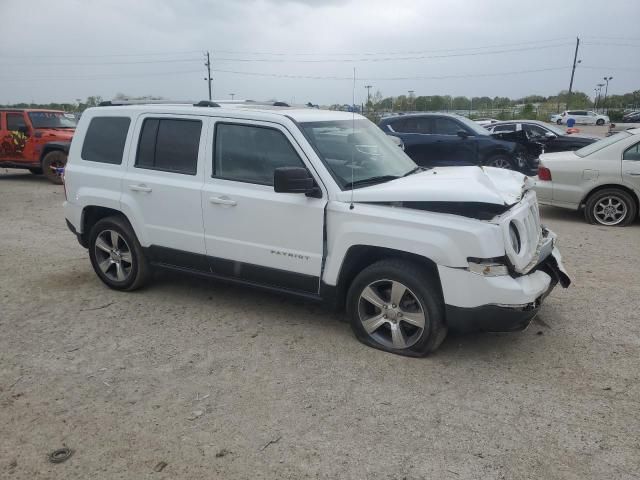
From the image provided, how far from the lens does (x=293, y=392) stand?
3594 mm

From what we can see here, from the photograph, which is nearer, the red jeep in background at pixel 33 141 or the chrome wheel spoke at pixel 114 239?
the chrome wheel spoke at pixel 114 239

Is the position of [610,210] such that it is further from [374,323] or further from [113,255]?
[113,255]

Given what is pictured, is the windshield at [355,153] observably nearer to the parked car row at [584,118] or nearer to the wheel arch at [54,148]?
the wheel arch at [54,148]

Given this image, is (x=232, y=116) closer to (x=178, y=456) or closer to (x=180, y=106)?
(x=180, y=106)

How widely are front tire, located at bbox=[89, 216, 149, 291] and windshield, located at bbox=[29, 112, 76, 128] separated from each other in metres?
9.87

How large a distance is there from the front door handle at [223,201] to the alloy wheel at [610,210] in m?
6.34

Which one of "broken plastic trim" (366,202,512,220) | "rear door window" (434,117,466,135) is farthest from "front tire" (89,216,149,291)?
"rear door window" (434,117,466,135)

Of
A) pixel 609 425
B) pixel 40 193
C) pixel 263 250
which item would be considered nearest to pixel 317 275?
pixel 263 250

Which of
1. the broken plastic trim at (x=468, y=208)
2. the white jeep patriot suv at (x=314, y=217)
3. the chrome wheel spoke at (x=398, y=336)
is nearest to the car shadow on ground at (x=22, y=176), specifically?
the white jeep patriot suv at (x=314, y=217)

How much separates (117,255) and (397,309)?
2.97m

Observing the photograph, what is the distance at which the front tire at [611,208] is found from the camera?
8273mm

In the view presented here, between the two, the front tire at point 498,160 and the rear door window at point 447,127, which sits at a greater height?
the rear door window at point 447,127

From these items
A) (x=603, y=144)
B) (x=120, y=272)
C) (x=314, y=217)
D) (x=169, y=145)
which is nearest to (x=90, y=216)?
(x=120, y=272)

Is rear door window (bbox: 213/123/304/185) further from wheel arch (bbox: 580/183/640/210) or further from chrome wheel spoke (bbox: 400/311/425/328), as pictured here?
wheel arch (bbox: 580/183/640/210)
